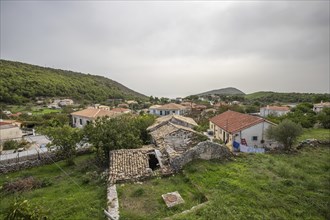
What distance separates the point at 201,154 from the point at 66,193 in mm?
8771

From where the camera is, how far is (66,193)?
40.5 feet

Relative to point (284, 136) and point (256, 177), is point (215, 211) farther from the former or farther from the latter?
point (284, 136)

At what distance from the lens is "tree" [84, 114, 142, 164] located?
16.9m

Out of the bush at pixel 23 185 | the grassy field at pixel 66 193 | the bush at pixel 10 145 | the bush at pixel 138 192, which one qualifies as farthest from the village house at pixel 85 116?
the bush at pixel 138 192

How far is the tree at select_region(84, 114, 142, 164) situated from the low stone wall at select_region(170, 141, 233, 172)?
554cm

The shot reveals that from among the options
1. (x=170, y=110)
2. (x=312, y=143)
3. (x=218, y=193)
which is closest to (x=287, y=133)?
(x=312, y=143)

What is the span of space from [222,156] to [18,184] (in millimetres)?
13929

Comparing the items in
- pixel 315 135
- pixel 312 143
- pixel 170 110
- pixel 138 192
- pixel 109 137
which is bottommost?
pixel 315 135

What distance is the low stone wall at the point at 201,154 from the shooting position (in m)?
13.3

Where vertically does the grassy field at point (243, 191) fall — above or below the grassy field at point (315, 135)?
above

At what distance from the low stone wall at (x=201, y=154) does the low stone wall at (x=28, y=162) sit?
12358mm

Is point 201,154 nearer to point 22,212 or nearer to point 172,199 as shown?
point 172,199

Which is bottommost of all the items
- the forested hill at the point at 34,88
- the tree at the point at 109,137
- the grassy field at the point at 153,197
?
the grassy field at the point at 153,197

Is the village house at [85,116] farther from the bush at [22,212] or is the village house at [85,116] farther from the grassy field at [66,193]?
the bush at [22,212]
